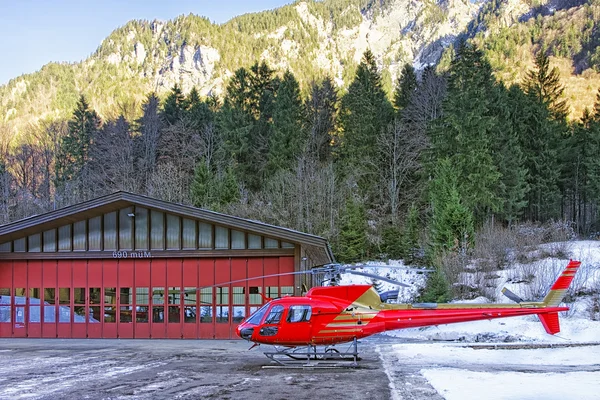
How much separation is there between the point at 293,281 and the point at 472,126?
2233 cm

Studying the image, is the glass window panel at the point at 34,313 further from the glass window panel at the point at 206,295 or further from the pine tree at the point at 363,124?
the pine tree at the point at 363,124

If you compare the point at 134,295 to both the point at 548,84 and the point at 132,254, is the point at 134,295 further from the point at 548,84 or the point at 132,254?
the point at 548,84

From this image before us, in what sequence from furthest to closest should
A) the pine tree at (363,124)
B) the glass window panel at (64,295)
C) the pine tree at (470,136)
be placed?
the pine tree at (363,124)
the pine tree at (470,136)
the glass window panel at (64,295)

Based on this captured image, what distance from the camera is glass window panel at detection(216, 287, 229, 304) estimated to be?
21.6 m

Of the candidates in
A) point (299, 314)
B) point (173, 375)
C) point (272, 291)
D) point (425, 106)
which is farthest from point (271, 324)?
point (425, 106)

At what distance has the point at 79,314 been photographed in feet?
73.1

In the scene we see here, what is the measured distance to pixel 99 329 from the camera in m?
22.1

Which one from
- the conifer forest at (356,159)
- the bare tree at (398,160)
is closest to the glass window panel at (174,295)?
the conifer forest at (356,159)

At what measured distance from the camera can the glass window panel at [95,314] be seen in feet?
72.6

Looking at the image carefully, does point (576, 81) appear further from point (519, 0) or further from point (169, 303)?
point (169, 303)

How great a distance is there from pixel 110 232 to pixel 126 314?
10.6 feet

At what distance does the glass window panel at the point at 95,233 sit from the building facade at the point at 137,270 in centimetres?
4

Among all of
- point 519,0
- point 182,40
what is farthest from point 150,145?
point 519,0

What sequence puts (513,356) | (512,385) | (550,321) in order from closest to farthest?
(512,385)
(550,321)
(513,356)
